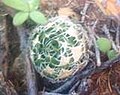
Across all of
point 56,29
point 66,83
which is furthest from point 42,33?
point 66,83

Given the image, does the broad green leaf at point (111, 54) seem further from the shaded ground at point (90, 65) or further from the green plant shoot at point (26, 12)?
the green plant shoot at point (26, 12)

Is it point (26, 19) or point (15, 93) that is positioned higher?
point (26, 19)

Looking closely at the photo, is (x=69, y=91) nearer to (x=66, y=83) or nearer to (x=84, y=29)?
(x=66, y=83)

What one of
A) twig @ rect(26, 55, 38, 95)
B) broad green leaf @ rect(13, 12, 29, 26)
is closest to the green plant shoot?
broad green leaf @ rect(13, 12, 29, 26)

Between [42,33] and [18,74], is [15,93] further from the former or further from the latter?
[42,33]

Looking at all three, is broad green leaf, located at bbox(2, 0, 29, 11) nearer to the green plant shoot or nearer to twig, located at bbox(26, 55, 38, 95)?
the green plant shoot

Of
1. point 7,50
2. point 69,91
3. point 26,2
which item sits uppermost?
point 26,2
